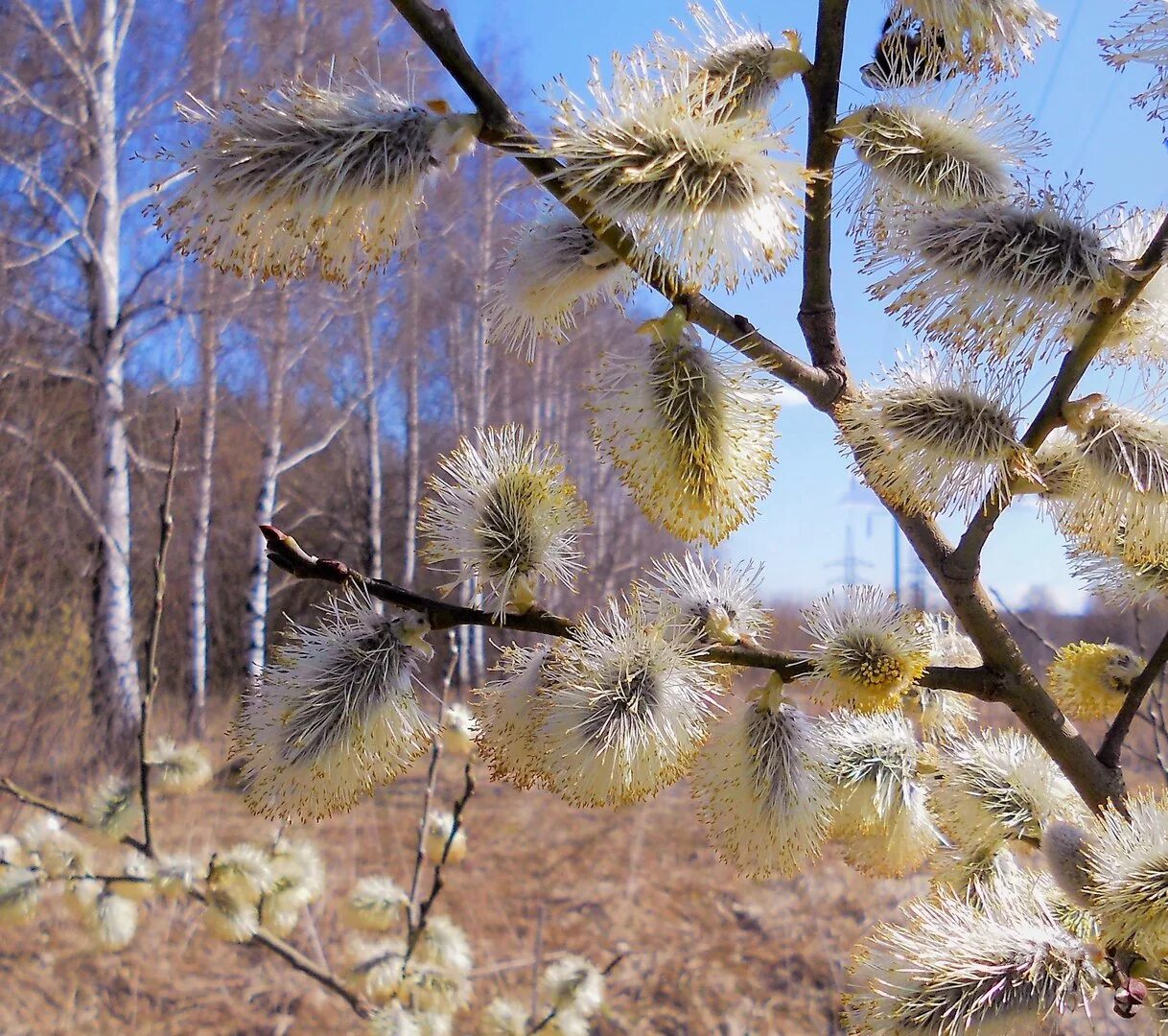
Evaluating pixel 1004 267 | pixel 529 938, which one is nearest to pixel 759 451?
pixel 1004 267

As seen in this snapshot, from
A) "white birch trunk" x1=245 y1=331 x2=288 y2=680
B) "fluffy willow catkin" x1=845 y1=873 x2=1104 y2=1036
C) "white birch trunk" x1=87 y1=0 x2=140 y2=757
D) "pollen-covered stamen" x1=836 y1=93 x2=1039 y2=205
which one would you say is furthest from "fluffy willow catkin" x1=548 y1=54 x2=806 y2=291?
Answer: "white birch trunk" x1=245 y1=331 x2=288 y2=680

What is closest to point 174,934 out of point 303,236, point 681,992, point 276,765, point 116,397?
point 681,992

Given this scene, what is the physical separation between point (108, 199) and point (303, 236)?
5.63 metres

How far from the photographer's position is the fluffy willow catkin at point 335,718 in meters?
0.66

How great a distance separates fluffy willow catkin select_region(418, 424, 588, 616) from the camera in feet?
2.35

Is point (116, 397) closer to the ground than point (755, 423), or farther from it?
farther from it

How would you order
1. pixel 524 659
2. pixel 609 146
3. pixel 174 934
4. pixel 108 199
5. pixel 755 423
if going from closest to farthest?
pixel 609 146 → pixel 755 423 → pixel 524 659 → pixel 174 934 → pixel 108 199

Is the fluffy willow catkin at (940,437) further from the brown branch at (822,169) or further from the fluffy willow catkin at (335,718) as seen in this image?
the fluffy willow catkin at (335,718)

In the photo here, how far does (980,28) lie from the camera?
1.98 ft

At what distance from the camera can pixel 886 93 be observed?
0.66 meters

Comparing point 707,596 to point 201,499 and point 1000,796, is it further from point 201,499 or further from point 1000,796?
point 201,499

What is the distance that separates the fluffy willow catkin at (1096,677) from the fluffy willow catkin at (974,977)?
26 cm

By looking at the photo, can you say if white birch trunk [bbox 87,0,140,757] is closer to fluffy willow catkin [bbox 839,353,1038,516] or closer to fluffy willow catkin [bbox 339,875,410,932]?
fluffy willow catkin [bbox 339,875,410,932]

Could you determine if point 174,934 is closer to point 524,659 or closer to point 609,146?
Answer: point 524,659
